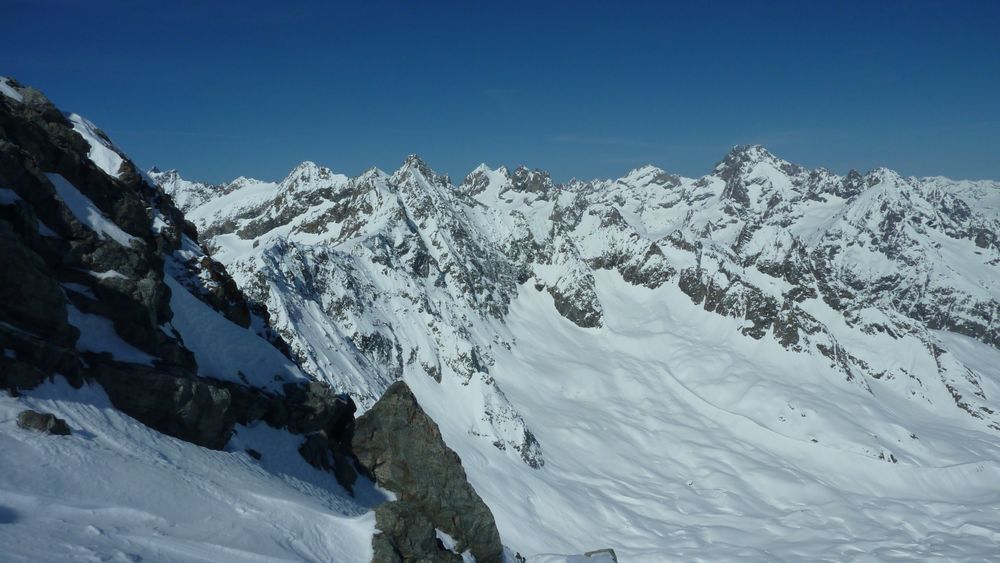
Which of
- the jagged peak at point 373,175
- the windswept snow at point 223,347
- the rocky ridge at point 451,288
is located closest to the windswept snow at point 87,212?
the windswept snow at point 223,347

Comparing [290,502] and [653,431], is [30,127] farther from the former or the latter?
[653,431]

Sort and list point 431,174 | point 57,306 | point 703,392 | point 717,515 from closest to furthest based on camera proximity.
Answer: point 57,306 → point 717,515 → point 703,392 → point 431,174

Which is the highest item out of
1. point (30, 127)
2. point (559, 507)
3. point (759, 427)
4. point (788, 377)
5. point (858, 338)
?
point (858, 338)

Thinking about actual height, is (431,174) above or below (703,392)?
above

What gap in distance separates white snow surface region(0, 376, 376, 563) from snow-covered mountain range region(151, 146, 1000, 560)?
181ft

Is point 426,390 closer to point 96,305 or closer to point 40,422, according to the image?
point 96,305

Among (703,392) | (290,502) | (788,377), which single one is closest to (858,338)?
(788,377)

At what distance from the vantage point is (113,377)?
2166cm

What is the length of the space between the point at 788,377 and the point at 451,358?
302ft

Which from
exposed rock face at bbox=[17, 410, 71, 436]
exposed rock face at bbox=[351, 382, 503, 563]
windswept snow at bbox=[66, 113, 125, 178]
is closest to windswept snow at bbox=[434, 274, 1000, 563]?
exposed rock face at bbox=[351, 382, 503, 563]

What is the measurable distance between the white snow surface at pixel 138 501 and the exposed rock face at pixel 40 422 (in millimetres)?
221

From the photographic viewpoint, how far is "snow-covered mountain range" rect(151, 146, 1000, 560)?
91.2 meters

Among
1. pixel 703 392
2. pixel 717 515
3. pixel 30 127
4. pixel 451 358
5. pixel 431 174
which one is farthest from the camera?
pixel 431 174

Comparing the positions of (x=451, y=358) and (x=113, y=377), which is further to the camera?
(x=451, y=358)
